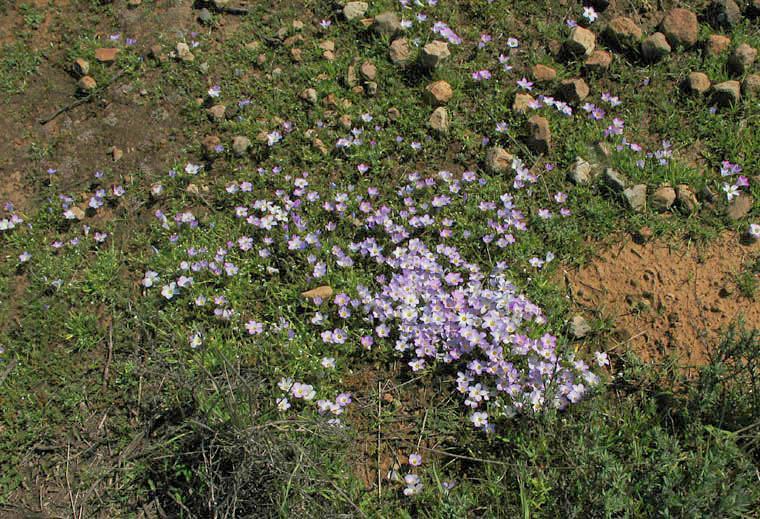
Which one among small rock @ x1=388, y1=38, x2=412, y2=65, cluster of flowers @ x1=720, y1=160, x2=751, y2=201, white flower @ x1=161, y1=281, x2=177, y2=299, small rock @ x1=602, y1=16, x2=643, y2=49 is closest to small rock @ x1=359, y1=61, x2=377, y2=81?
small rock @ x1=388, y1=38, x2=412, y2=65

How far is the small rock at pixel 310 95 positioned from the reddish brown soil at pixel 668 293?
232 centimetres

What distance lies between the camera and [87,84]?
4656mm

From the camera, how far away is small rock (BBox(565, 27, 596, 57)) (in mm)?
4344

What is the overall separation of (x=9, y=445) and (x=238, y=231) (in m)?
1.80

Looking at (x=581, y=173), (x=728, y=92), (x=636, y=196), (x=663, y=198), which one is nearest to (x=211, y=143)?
(x=581, y=173)

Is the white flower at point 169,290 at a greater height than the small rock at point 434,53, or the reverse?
the small rock at point 434,53

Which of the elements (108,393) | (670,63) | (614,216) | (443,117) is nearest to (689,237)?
(614,216)

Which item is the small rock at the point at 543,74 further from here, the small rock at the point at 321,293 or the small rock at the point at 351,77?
the small rock at the point at 321,293

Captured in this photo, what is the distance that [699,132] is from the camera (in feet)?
13.2

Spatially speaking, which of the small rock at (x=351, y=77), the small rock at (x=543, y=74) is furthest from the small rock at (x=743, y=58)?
the small rock at (x=351, y=77)

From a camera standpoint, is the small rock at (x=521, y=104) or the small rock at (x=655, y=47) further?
the small rock at (x=655, y=47)

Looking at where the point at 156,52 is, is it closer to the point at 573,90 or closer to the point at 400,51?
the point at 400,51

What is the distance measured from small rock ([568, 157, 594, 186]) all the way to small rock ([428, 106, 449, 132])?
3.11 feet

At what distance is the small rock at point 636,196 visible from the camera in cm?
372
